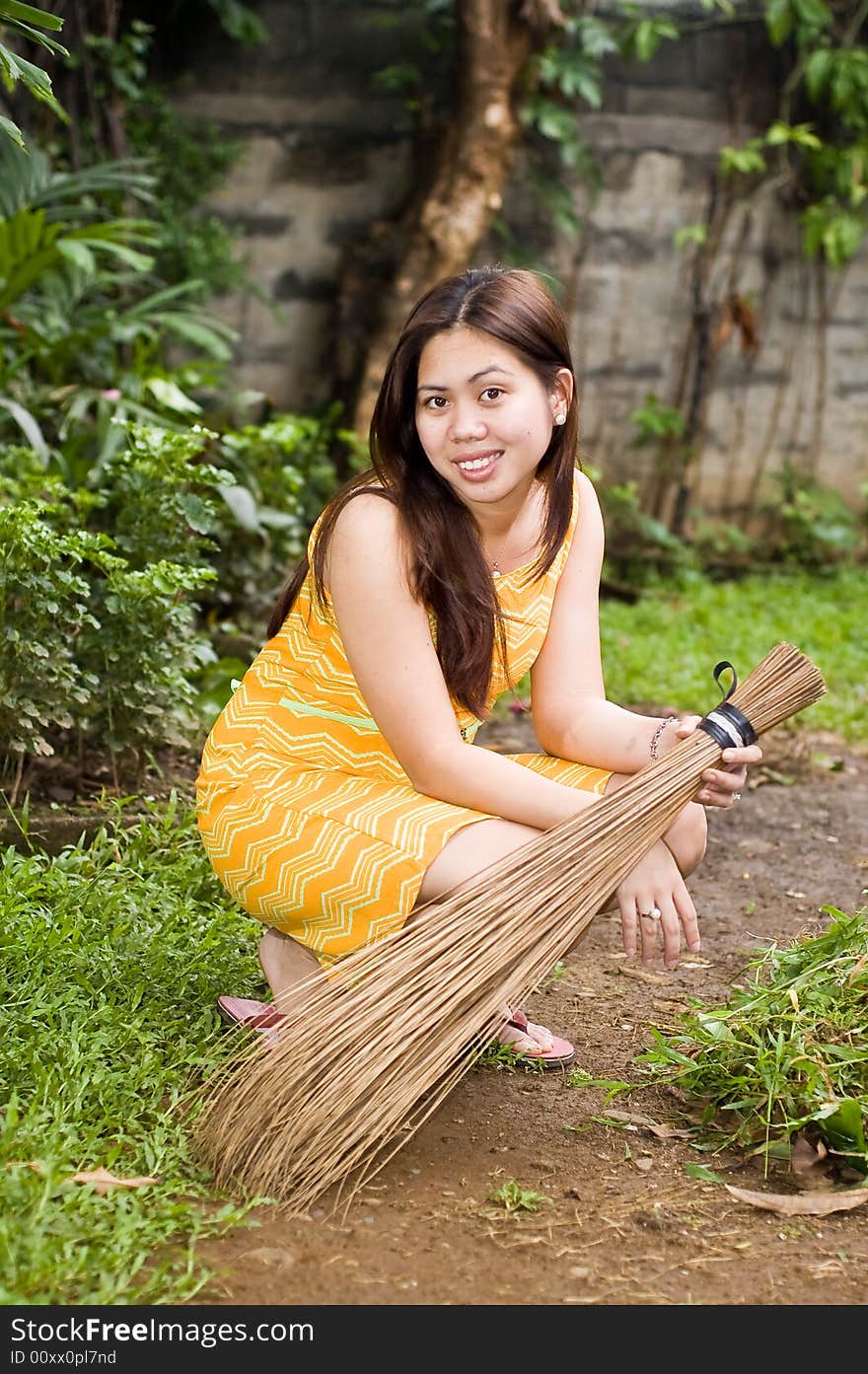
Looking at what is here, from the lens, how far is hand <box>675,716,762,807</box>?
210cm

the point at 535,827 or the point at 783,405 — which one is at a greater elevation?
the point at 783,405

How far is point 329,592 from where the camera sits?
7.43 ft

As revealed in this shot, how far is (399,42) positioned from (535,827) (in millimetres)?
4327

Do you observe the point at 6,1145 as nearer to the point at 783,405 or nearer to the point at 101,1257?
the point at 101,1257

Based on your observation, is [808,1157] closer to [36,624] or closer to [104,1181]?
[104,1181]

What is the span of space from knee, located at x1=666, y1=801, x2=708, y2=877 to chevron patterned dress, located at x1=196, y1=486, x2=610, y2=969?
6.0 inches

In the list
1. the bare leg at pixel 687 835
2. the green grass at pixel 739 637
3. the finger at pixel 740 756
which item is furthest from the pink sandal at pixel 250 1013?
the green grass at pixel 739 637

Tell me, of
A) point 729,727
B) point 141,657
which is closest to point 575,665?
point 729,727

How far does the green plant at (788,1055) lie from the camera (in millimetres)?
2037

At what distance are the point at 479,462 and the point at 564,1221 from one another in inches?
41.8

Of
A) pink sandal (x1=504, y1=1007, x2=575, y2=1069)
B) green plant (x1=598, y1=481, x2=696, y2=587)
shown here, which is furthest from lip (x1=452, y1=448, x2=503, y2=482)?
green plant (x1=598, y1=481, x2=696, y2=587)

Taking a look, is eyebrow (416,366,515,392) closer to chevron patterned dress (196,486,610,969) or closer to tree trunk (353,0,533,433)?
chevron patterned dress (196,486,610,969)

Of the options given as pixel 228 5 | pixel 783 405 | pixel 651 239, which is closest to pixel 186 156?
pixel 228 5

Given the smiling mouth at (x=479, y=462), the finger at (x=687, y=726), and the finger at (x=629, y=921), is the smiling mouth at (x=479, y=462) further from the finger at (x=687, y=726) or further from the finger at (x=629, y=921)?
the finger at (x=629, y=921)
